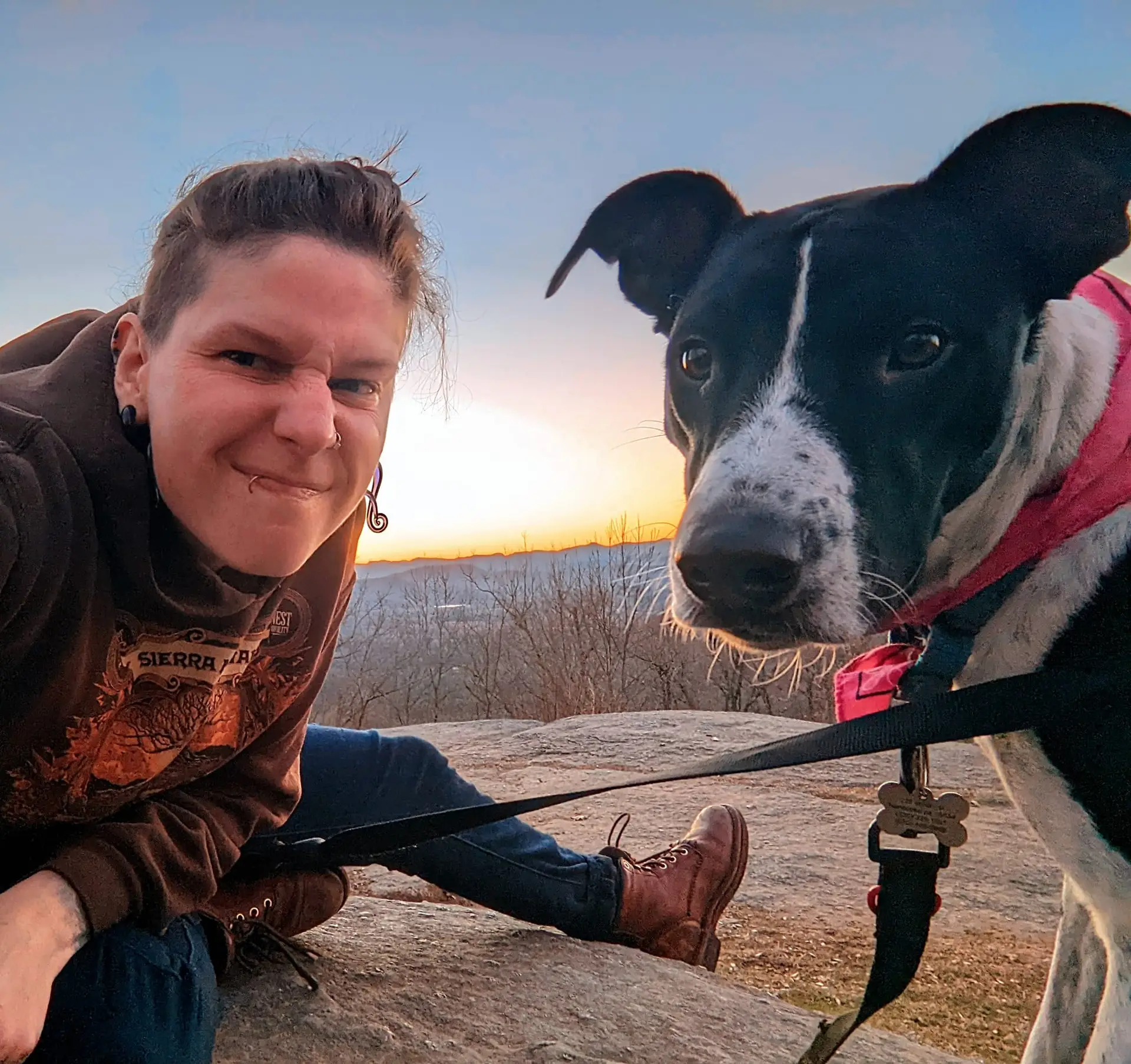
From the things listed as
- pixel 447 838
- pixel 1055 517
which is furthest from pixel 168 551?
pixel 1055 517

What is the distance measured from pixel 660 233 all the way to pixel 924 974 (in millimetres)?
1867

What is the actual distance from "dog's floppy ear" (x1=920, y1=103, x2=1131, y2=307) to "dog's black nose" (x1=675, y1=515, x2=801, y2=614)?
60cm

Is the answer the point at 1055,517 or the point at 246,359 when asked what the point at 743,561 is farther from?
the point at 246,359

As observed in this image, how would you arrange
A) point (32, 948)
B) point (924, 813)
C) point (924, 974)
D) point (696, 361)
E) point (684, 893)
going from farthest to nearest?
point (924, 974) → point (684, 893) → point (696, 361) → point (924, 813) → point (32, 948)

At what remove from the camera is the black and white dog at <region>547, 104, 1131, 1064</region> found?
1285 mm

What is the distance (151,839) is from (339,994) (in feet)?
1.84

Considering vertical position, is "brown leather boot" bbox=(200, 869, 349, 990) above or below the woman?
below

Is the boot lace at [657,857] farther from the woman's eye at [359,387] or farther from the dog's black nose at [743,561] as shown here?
the woman's eye at [359,387]

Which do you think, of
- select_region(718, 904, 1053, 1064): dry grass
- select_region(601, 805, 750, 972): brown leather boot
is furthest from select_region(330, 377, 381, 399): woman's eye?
select_region(718, 904, 1053, 1064): dry grass

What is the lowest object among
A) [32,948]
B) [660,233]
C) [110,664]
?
[32,948]

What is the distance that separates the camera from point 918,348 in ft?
4.44

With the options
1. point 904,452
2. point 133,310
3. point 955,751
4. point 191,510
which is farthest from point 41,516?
point 955,751

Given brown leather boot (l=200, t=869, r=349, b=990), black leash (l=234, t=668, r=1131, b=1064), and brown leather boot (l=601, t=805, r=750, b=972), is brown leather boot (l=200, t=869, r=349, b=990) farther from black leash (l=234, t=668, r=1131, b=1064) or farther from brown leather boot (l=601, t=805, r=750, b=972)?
brown leather boot (l=601, t=805, r=750, b=972)

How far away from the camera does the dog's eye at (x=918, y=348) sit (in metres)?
1.35
